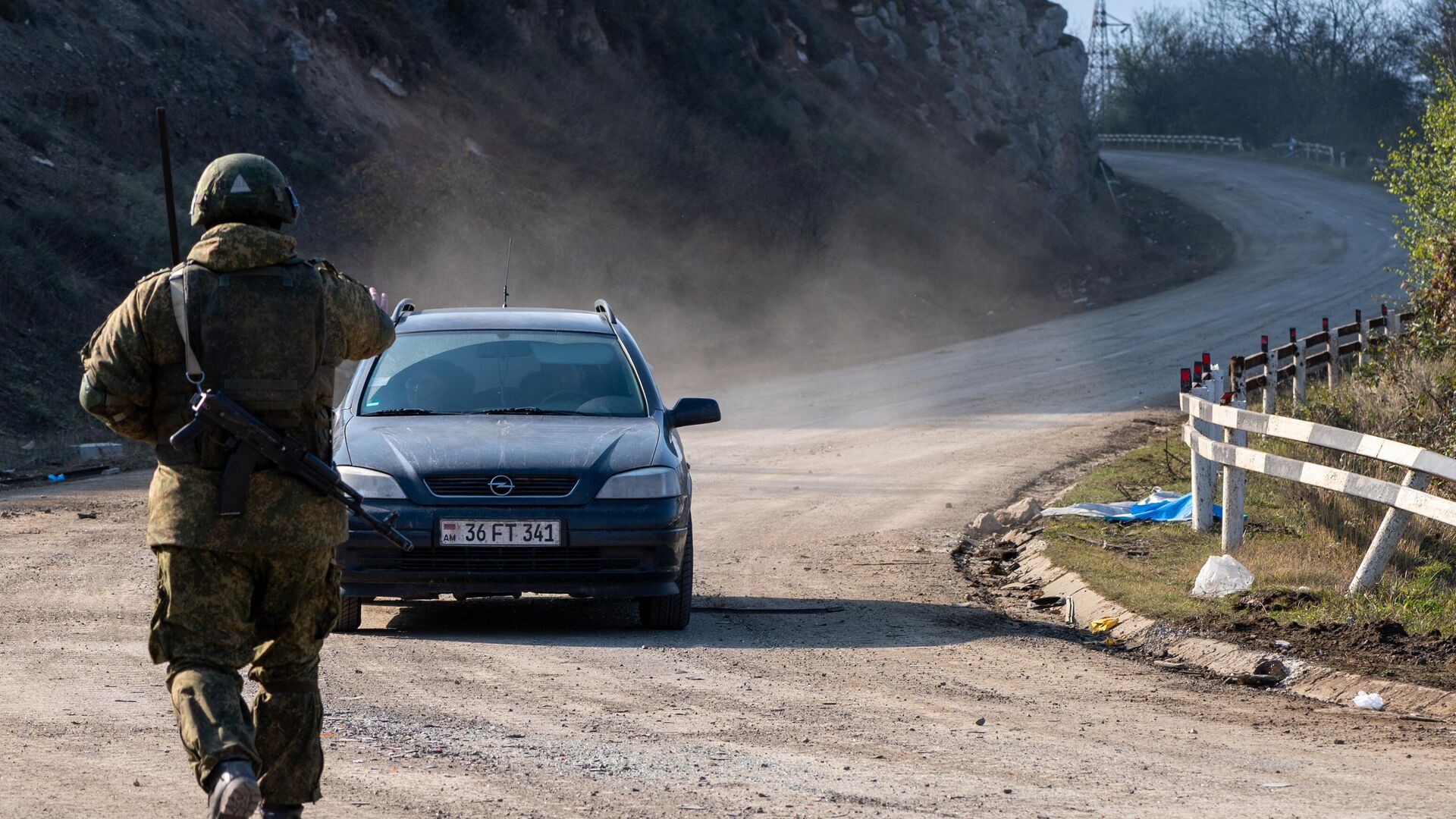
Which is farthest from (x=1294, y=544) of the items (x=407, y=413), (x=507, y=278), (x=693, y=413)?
(x=507, y=278)

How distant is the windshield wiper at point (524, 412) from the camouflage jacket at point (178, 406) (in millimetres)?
4337

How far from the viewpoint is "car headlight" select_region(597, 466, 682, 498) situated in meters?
7.96

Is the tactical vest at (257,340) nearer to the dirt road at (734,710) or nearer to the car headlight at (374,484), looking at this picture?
the dirt road at (734,710)

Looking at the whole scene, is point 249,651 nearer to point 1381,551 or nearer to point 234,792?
point 234,792

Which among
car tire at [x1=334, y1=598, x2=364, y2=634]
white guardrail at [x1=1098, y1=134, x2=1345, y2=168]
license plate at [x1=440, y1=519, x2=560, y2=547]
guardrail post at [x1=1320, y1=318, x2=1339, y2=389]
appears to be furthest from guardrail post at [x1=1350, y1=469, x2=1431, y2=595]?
white guardrail at [x1=1098, y1=134, x2=1345, y2=168]

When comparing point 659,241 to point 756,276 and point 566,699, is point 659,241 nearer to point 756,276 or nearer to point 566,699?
point 756,276

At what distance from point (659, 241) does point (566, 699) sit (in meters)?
27.1

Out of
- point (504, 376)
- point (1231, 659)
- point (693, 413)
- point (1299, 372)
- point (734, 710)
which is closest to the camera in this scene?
point (734, 710)

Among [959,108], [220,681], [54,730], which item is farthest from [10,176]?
[959,108]

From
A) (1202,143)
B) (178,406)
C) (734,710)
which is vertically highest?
(1202,143)

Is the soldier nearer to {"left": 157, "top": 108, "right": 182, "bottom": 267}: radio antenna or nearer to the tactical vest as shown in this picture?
the tactical vest

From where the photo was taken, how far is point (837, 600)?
31.1 feet

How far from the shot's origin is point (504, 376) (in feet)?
29.5

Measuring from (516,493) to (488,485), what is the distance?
0.15 m
